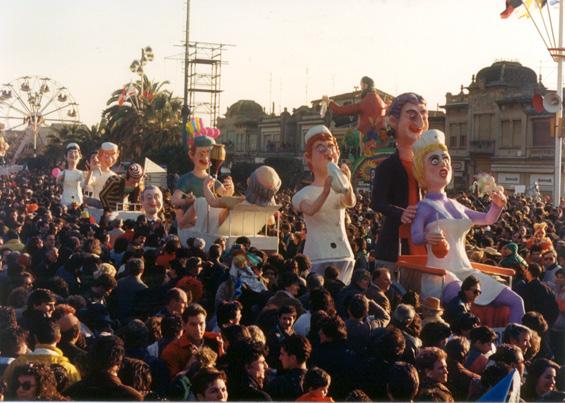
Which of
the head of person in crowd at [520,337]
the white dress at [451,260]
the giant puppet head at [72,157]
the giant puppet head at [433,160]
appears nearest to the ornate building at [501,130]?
the giant puppet head at [72,157]

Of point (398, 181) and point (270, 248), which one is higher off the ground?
point (398, 181)

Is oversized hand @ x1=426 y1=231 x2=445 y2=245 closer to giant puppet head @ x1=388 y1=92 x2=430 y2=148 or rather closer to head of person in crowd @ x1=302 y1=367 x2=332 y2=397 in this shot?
giant puppet head @ x1=388 y1=92 x2=430 y2=148

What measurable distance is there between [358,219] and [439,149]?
6454 millimetres

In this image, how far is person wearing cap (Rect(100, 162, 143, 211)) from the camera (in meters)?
15.6

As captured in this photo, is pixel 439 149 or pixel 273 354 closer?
pixel 273 354

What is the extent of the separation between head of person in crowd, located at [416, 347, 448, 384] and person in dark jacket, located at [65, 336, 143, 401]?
5.48 feet

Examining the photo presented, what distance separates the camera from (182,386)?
4.96 metres

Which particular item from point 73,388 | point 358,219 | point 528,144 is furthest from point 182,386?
point 528,144

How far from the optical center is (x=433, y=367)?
16.8 ft

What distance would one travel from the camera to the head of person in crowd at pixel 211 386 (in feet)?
14.8

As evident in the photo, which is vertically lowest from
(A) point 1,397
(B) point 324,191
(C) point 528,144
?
(A) point 1,397

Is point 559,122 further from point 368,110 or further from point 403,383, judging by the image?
point 403,383

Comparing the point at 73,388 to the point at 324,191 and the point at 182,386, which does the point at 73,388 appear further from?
the point at 324,191

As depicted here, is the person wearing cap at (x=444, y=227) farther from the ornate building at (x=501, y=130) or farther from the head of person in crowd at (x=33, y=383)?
the ornate building at (x=501, y=130)
